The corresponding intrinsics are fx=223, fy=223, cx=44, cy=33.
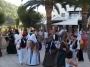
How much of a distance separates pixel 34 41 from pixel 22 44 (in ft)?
1.95

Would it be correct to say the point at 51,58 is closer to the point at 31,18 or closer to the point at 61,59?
the point at 61,59

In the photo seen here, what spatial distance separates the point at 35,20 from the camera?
32344 millimetres

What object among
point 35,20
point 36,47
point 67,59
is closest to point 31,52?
point 36,47

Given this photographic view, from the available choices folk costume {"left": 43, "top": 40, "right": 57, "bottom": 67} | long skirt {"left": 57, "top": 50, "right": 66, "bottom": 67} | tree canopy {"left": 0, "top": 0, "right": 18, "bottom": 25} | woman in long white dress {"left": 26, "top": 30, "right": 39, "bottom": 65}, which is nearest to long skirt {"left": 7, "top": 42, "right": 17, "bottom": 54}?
woman in long white dress {"left": 26, "top": 30, "right": 39, "bottom": 65}

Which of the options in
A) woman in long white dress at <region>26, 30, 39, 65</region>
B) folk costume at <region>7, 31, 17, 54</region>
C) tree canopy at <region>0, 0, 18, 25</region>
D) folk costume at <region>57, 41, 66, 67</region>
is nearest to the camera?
folk costume at <region>57, 41, 66, 67</region>

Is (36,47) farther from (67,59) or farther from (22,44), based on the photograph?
(67,59)

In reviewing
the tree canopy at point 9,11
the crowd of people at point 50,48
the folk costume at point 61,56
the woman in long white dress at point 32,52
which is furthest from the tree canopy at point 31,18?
the tree canopy at point 9,11

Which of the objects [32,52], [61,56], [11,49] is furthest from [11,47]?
[61,56]

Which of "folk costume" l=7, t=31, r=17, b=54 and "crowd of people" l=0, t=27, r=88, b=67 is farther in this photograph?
"folk costume" l=7, t=31, r=17, b=54

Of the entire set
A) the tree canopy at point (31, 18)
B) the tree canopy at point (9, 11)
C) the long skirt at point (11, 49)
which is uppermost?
the tree canopy at point (9, 11)

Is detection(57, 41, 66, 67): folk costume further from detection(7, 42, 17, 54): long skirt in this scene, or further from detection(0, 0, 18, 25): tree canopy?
detection(0, 0, 18, 25): tree canopy

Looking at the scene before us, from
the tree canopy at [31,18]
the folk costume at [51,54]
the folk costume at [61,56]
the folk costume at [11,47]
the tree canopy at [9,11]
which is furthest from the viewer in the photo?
the tree canopy at [9,11]

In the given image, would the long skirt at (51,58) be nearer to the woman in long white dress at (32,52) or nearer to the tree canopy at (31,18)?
the woman in long white dress at (32,52)

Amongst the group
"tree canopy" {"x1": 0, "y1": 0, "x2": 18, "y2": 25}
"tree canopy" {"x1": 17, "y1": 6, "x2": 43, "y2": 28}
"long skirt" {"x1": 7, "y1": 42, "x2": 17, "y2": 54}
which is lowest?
"long skirt" {"x1": 7, "y1": 42, "x2": 17, "y2": 54}
